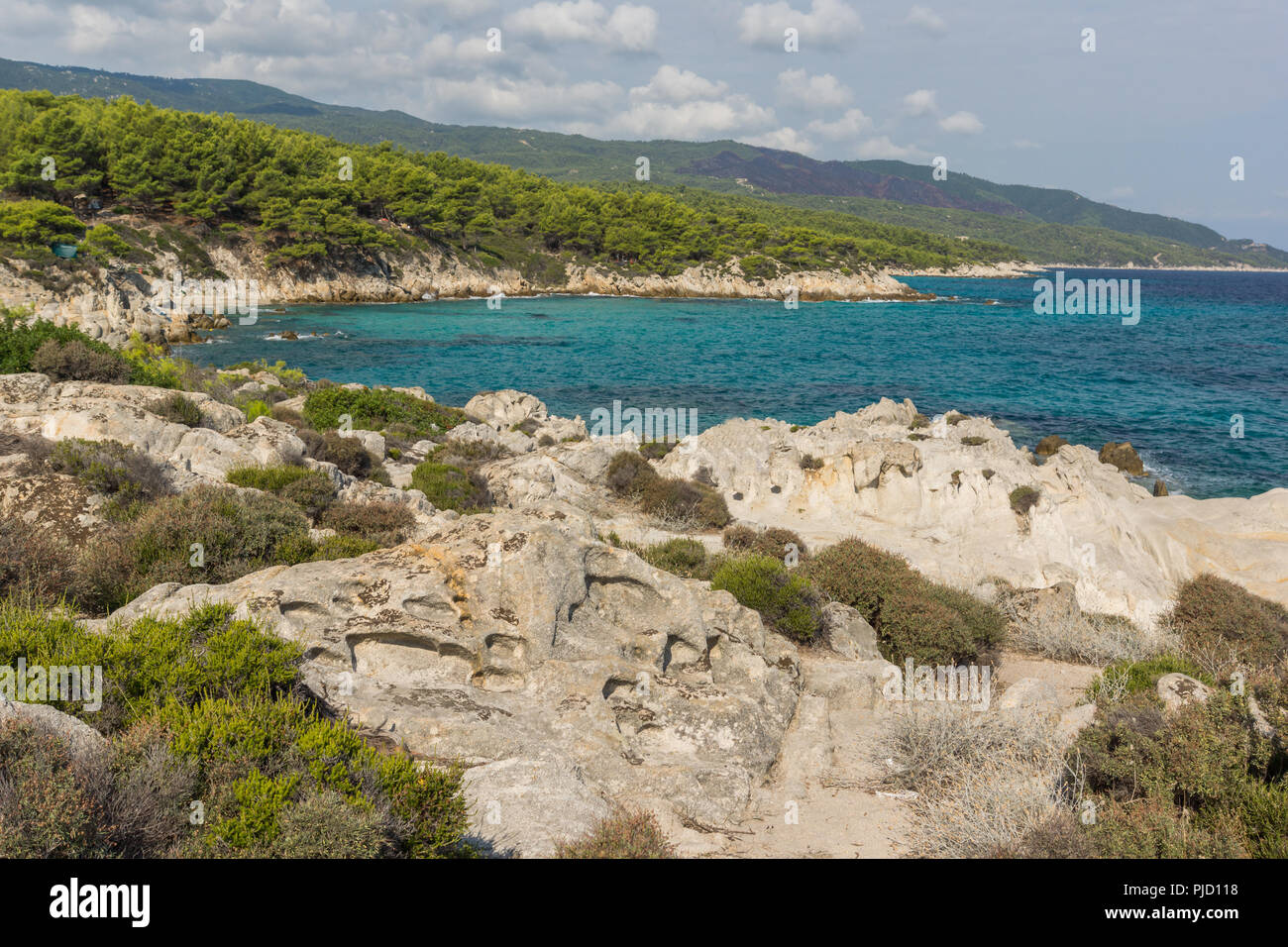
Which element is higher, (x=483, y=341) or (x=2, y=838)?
(x=483, y=341)

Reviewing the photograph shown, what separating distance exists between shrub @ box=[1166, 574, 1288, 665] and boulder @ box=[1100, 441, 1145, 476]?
1700 cm

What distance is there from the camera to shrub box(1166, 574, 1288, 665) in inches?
453

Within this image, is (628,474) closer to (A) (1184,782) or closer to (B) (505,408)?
(A) (1184,782)

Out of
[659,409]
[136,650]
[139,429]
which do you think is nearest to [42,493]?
[139,429]

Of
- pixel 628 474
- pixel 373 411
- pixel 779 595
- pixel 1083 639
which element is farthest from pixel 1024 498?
pixel 373 411

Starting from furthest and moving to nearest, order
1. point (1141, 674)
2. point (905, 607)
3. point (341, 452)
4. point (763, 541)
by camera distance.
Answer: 1. point (341, 452)
2. point (763, 541)
3. point (905, 607)
4. point (1141, 674)

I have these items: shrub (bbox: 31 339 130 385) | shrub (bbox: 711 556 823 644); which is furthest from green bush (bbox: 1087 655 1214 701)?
shrub (bbox: 31 339 130 385)

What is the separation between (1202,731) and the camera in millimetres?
6289

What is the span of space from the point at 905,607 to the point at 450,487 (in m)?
8.72

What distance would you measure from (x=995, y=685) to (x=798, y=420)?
1059 inches

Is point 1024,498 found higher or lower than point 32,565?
lower

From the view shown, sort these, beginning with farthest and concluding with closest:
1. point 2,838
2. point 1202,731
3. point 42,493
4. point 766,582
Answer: point 766,582 < point 42,493 < point 1202,731 < point 2,838

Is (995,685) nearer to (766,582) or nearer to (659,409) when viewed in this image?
(766,582)

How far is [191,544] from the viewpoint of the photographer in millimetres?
8219
